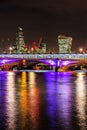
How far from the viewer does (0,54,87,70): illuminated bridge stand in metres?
157

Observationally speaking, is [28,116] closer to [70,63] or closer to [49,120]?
[49,120]

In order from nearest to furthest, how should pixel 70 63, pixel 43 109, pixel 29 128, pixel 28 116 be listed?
pixel 29 128 < pixel 28 116 < pixel 43 109 < pixel 70 63

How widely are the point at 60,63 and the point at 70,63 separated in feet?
16.2

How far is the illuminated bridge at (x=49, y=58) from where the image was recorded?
157 m

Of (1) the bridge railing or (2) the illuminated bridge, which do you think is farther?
(1) the bridge railing

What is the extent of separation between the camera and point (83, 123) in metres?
25.8

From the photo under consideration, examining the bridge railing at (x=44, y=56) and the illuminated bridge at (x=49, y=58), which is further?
the bridge railing at (x=44, y=56)

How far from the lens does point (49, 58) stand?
16012 cm

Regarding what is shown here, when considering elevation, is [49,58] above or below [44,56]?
below

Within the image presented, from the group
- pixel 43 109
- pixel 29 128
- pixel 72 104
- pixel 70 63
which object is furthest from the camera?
pixel 70 63

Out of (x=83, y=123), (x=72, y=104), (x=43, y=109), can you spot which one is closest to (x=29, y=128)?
(x=83, y=123)

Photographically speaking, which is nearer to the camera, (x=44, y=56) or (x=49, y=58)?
(x=49, y=58)

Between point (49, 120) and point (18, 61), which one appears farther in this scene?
point (18, 61)

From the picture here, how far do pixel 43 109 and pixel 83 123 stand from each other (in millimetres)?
6186
